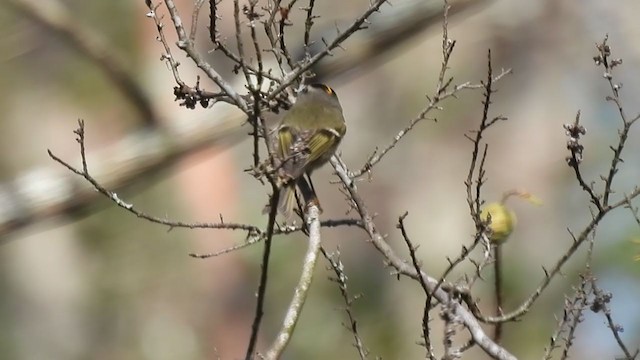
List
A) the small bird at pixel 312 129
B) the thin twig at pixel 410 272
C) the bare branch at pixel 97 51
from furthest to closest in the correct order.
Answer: the bare branch at pixel 97 51 → the small bird at pixel 312 129 → the thin twig at pixel 410 272

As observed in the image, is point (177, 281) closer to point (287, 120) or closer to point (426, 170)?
point (426, 170)

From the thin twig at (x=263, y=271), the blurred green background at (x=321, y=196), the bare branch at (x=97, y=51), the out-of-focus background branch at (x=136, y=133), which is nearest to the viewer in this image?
the thin twig at (x=263, y=271)

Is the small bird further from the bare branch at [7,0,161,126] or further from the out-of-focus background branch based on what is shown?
the bare branch at [7,0,161,126]

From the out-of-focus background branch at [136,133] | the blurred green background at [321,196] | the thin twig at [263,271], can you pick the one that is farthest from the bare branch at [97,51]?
the blurred green background at [321,196]

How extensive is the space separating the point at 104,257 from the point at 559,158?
14.8 ft

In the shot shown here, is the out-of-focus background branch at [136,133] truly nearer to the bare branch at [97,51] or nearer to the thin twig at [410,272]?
the bare branch at [97,51]

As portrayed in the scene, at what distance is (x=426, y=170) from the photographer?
10641 mm

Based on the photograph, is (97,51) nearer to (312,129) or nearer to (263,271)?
(312,129)

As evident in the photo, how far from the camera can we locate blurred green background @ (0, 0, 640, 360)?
352 inches

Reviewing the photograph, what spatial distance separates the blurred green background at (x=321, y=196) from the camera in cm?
895

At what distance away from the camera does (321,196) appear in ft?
32.3

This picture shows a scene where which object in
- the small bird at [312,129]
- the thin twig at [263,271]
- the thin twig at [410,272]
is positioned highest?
the small bird at [312,129]

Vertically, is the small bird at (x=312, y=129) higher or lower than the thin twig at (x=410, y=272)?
higher

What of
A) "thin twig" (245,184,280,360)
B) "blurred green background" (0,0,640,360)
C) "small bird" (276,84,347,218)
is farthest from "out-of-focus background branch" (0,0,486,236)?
"blurred green background" (0,0,640,360)
